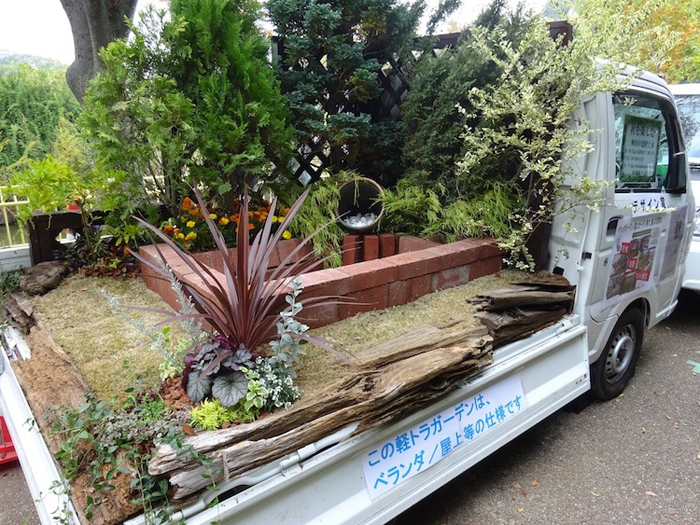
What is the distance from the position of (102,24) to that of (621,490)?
18.5 ft

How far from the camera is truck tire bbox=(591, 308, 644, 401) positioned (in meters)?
3.12

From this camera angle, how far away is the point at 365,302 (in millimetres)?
2387

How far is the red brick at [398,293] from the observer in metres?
2.49

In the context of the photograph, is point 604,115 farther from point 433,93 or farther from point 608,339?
point 608,339

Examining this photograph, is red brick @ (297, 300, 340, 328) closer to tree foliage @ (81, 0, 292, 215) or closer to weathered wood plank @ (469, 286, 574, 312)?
weathered wood plank @ (469, 286, 574, 312)

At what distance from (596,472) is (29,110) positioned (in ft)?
36.4

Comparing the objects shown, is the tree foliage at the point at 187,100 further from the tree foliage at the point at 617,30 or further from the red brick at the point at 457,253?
the tree foliage at the point at 617,30

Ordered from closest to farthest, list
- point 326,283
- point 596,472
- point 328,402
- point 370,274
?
point 328,402
point 326,283
point 370,274
point 596,472

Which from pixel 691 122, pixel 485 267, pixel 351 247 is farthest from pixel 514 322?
pixel 691 122

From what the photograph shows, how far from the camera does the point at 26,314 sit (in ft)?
8.10

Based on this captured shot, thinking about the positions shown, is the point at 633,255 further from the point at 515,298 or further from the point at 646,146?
the point at 515,298

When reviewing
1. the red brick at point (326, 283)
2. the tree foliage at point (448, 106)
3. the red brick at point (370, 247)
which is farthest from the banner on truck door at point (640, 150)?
the red brick at point (326, 283)

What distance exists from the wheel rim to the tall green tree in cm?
204

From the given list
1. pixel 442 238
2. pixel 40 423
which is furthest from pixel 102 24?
pixel 40 423
